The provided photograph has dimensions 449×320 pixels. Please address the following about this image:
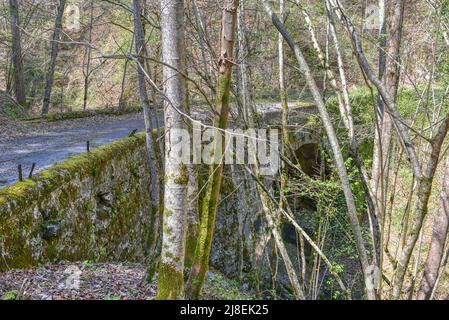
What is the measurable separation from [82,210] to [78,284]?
2294mm

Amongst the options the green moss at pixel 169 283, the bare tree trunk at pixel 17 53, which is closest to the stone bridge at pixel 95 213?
the green moss at pixel 169 283

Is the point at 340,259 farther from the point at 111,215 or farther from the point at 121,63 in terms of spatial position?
the point at 121,63

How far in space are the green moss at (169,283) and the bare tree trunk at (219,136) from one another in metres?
0.48

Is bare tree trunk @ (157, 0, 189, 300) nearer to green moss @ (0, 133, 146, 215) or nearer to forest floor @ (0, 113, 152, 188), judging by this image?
green moss @ (0, 133, 146, 215)

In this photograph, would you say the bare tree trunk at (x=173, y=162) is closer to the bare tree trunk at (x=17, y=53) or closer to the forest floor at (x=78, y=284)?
the forest floor at (x=78, y=284)

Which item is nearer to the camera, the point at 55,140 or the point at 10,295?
the point at 10,295

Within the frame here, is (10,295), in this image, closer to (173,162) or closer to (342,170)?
(173,162)

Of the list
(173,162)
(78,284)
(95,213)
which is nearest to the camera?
(173,162)

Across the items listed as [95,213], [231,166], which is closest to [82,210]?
[95,213]

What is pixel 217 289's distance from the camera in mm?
6391

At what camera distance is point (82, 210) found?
695 centimetres

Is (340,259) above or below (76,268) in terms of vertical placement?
below
